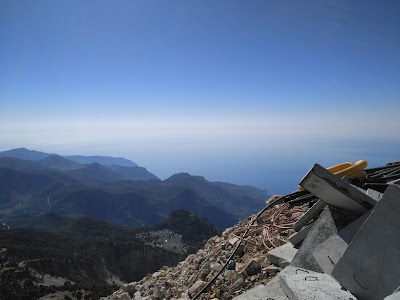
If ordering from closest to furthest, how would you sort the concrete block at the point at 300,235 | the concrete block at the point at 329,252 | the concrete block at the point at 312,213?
the concrete block at the point at 329,252 → the concrete block at the point at 300,235 → the concrete block at the point at 312,213

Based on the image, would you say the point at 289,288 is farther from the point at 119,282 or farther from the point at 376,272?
the point at 119,282

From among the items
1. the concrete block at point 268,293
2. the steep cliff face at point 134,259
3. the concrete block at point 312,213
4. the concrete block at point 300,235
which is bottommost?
the steep cliff face at point 134,259

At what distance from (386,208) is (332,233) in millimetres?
1397

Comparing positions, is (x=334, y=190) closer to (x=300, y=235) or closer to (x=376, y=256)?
(x=376, y=256)

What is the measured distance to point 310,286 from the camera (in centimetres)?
400

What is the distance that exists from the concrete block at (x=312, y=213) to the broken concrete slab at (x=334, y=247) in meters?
1.33

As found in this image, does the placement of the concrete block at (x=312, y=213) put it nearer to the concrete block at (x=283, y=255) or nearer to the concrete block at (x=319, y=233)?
the concrete block at (x=283, y=255)

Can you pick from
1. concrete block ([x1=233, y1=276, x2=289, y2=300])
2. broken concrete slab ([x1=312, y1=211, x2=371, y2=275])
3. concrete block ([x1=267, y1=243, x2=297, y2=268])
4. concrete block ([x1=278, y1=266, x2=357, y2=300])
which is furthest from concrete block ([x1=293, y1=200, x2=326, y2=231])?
concrete block ([x1=233, y1=276, x2=289, y2=300])

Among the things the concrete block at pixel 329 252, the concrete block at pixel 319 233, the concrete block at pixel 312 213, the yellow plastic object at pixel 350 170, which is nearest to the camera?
the concrete block at pixel 329 252

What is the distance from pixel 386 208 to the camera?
13.1 feet

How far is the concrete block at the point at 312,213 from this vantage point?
6.31m

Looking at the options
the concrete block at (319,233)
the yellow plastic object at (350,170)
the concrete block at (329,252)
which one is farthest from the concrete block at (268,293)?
the yellow plastic object at (350,170)

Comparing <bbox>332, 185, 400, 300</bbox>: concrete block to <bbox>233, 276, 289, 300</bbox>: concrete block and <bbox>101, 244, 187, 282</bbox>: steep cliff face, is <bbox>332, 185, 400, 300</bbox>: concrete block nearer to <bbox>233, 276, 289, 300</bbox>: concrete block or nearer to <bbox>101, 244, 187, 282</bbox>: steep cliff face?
<bbox>233, 276, 289, 300</bbox>: concrete block

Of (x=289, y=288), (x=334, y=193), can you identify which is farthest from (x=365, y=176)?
(x=289, y=288)
